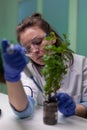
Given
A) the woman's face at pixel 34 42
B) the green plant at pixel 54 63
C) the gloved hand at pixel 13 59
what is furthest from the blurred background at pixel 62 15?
the gloved hand at pixel 13 59

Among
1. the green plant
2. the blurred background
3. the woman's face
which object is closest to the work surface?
the green plant

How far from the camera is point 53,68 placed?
2.81ft

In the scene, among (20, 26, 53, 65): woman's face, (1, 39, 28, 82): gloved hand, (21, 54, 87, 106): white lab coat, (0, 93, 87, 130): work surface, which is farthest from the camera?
(21, 54, 87, 106): white lab coat

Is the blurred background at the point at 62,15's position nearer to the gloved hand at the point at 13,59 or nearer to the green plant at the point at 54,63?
the green plant at the point at 54,63

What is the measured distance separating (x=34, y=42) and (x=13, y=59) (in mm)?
470

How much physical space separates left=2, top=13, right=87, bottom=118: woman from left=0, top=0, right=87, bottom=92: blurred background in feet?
2.60

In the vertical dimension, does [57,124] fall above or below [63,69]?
below

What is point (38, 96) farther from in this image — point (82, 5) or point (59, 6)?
point (59, 6)

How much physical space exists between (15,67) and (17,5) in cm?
221

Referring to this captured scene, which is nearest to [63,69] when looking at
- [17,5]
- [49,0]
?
[49,0]

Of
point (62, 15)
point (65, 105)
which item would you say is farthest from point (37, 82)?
point (62, 15)

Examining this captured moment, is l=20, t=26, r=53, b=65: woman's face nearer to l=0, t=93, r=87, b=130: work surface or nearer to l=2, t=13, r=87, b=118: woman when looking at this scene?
l=2, t=13, r=87, b=118: woman

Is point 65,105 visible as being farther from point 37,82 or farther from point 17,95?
point 37,82

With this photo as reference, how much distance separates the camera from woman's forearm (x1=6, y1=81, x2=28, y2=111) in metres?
0.91
